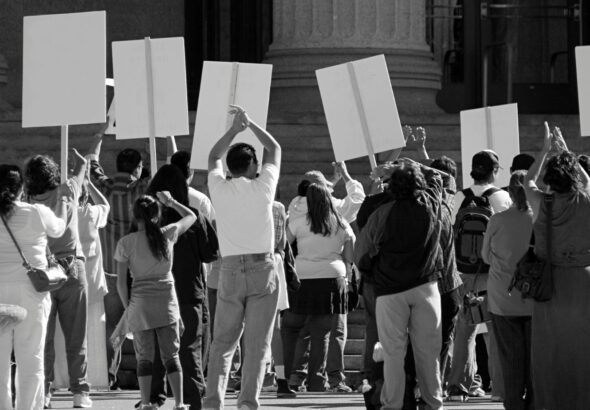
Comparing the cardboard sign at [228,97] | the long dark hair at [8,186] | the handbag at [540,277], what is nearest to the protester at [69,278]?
the long dark hair at [8,186]

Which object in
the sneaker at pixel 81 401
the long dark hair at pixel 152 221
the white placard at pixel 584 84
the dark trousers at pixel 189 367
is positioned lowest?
the sneaker at pixel 81 401

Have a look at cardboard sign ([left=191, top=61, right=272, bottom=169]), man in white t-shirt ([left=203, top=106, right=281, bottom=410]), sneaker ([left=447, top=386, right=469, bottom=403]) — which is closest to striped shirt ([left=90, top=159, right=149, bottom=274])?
cardboard sign ([left=191, top=61, right=272, bottom=169])

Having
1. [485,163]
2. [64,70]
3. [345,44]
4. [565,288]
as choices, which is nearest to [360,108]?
[485,163]

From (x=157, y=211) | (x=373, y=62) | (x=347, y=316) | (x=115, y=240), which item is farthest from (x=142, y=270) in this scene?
(x=347, y=316)

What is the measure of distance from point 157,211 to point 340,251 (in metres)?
3.16

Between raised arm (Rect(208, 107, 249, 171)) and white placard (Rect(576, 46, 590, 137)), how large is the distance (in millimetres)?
3689

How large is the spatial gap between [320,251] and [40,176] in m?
3.02

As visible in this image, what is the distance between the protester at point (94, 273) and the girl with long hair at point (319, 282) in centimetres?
142

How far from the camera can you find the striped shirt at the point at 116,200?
43.7 feet

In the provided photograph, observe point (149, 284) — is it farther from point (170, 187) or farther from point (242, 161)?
point (242, 161)

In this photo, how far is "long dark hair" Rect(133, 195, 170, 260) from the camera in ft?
37.4

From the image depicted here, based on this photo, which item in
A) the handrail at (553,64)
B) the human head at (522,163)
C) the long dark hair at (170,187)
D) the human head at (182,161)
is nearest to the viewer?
the long dark hair at (170,187)

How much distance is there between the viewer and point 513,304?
11578 millimetres

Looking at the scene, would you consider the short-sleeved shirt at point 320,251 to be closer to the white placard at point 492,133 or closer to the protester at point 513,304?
the white placard at point 492,133
